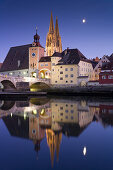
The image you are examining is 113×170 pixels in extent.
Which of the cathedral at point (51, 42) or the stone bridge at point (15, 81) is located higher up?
the cathedral at point (51, 42)

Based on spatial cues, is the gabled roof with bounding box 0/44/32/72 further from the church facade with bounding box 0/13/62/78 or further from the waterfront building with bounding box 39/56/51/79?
the waterfront building with bounding box 39/56/51/79

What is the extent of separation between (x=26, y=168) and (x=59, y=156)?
1.39 m

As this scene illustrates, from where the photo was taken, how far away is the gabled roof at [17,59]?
2369 inches

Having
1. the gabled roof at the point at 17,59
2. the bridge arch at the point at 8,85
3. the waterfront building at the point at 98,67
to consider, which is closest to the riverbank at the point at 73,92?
the bridge arch at the point at 8,85

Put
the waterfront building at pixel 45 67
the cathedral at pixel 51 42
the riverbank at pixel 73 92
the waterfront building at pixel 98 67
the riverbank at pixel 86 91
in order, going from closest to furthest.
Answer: the riverbank at pixel 73 92, the riverbank at pixel 86 91, the waterfront building at pixel 98 67, the waterfront building at pixel 45 67, the cathedral at pixel 51 42

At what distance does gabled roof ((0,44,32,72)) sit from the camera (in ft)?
197

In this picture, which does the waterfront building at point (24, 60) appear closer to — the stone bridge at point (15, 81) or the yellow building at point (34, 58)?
the yellow building at point (34, 58)

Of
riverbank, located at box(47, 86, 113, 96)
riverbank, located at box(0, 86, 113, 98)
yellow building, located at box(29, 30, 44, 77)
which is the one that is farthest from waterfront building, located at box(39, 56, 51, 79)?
riverbank, located at box(47, 86, 113, 96)

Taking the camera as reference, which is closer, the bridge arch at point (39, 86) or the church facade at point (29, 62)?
the bridge arch at point (39, 86)

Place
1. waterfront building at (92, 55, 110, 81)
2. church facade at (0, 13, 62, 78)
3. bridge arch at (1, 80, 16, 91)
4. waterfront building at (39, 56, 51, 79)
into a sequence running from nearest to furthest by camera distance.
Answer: bridge arch at (1, 80, 16, 91) → waterfront building at (92, 55, 110, 81) → waterfront building at (39, 56, 51, 79) → church facade at (0, 13, 62, 78)

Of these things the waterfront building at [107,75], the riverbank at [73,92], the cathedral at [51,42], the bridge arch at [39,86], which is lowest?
the riverbank at [73,92]

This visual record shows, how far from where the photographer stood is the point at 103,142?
28.5ft

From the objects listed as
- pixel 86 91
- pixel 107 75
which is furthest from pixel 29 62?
pixel 107 75

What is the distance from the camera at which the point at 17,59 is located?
63219mm
